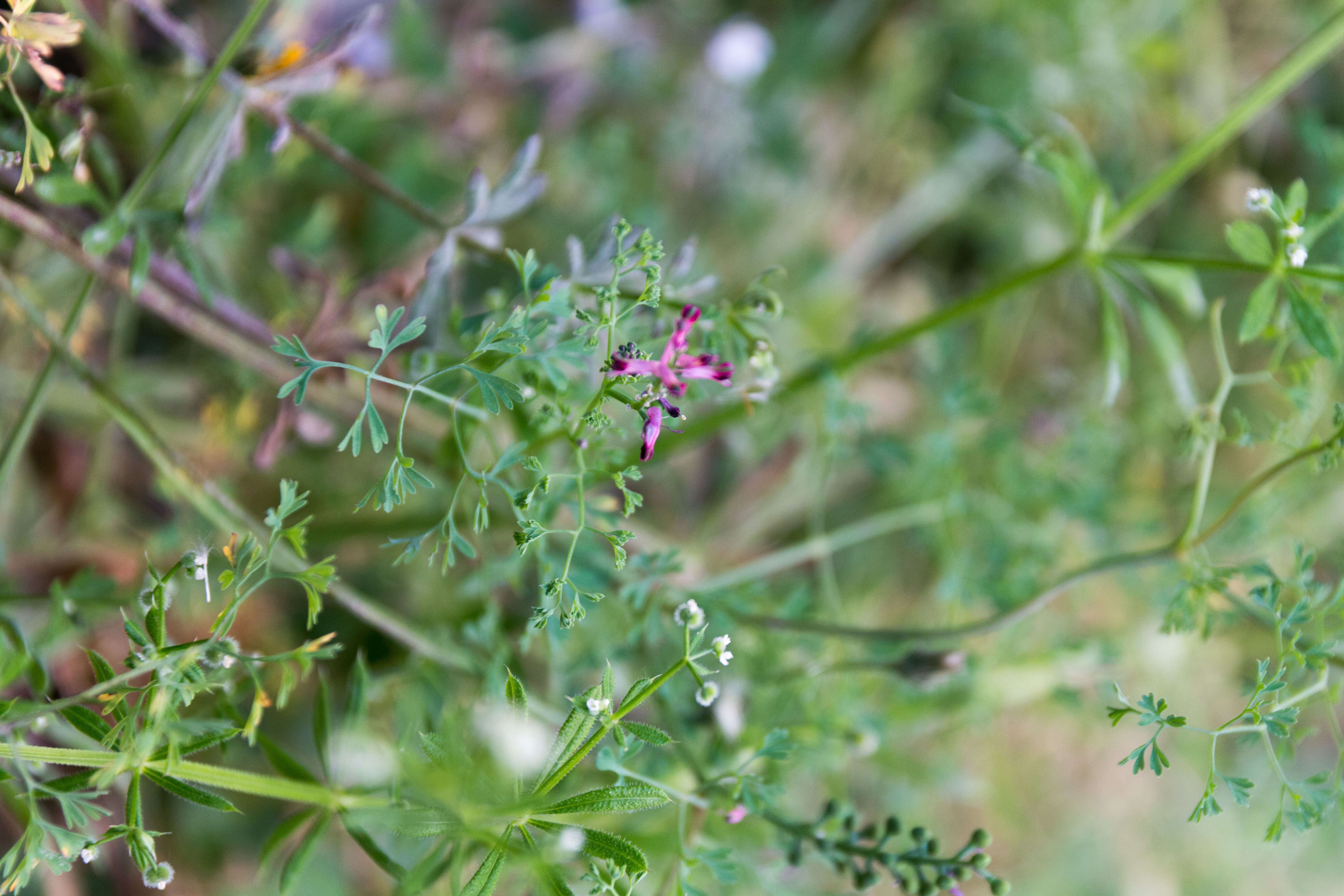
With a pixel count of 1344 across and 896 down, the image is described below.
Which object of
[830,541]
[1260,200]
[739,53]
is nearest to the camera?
[1260,200]

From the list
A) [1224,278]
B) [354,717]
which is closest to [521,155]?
[354,717]

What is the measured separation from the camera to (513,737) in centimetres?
79

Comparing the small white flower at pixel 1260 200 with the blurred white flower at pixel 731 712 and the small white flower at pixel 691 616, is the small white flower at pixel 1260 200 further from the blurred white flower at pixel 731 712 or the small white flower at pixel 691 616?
the blurred white flower at pixel 731 712

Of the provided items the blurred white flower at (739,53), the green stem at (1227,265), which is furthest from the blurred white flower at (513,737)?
the blurred white flower at (739,53)

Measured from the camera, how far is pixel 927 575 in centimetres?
171

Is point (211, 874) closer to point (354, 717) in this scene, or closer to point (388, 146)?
point (354, 717)

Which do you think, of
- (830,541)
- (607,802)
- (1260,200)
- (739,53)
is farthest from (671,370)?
(739,53)

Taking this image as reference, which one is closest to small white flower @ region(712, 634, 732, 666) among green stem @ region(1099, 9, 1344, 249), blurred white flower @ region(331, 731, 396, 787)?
blurred white flower @ region(331, 731, 396, 787)

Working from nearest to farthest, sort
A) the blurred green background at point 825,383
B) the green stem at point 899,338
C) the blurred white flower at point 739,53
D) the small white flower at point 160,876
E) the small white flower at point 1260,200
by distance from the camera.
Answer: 1. the small white flower at point 160,876
2. the small white flower at point 1260,200
3. the green stem at point 899,338
4. the blurred green background at point 825,383
5. the blurred white flower at point 739,53

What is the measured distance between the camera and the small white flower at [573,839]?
65 cm

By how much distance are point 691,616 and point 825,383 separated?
0.50 m

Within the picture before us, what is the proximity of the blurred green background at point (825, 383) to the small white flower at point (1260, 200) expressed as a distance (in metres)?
0.21

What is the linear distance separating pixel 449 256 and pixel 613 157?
2.23 ft

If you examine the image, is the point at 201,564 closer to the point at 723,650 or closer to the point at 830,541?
the point at 723,650
